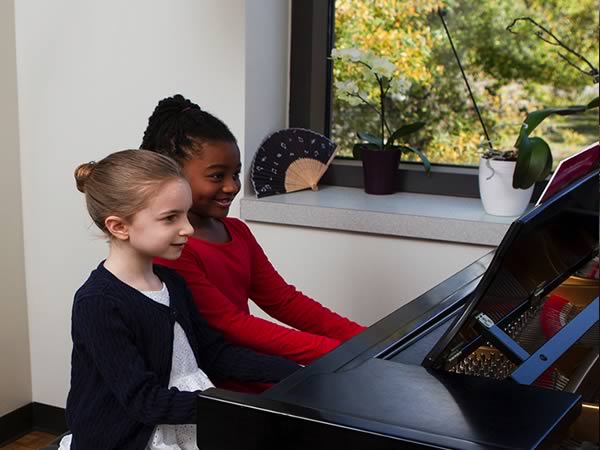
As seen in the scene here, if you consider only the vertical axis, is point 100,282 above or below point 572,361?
above

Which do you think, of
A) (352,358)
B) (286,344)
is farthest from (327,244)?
(352,358)

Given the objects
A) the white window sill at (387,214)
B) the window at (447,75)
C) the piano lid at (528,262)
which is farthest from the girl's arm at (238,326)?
the window at (447,75)

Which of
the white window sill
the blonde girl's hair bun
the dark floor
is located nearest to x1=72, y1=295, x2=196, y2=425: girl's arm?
the blonde girl's hair bun

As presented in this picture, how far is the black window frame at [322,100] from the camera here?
8.23 feet

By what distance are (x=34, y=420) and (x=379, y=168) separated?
1.34 meters

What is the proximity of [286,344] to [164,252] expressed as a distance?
33 centimetres

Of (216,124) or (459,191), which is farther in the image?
(459,191)

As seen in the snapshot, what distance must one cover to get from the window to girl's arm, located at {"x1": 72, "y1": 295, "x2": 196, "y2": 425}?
1312 mm

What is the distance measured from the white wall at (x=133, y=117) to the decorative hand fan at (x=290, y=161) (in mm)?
49

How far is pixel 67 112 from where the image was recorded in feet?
8.54

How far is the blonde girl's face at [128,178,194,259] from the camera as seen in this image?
1446mm

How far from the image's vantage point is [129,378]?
1361 mm

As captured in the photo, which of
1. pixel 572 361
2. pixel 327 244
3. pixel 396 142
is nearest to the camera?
pixel 572 361

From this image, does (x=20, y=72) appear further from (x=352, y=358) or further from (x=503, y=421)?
(x=503, y=421)
